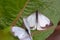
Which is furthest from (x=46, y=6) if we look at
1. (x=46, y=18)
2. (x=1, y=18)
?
(x=1, y=18)

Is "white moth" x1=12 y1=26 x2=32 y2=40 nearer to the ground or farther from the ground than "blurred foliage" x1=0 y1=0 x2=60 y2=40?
nearer to the ground

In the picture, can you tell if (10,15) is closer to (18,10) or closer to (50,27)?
(18,10)

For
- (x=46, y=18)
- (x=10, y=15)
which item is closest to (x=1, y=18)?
(x=10, y=15)
